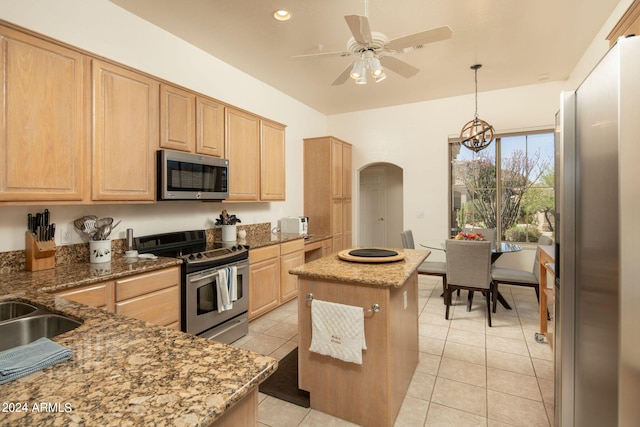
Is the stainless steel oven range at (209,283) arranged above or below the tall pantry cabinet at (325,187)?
below

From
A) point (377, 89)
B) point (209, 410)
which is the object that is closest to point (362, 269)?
point (209, 410)

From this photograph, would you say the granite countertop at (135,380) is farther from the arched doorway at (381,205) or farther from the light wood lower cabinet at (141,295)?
the arched doorway at (381,205)

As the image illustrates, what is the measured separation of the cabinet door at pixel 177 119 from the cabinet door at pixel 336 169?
2599mm

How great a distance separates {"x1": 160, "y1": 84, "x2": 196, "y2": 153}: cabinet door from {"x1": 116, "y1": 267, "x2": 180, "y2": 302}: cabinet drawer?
1.11 m

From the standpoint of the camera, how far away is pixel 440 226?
17.5 ft

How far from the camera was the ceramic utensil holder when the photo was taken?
2.13 m

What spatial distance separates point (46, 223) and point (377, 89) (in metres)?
4.23

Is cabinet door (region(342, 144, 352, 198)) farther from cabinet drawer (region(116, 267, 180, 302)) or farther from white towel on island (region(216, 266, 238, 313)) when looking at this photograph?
cabinet drawer (region(116, 267, 180, 302))

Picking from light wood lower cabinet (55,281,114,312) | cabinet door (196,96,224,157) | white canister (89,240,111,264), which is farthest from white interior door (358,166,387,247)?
light wood lower cabinet (55,281,114,312)

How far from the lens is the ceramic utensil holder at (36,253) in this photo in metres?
2.13

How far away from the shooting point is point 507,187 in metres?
5.01

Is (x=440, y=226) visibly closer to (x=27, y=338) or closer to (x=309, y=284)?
(x=309, y=284)

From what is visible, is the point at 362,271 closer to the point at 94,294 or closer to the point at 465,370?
the point at 465,370

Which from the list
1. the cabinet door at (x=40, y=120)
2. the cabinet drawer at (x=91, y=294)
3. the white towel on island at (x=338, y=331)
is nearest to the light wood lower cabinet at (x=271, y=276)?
the cabinet drawer at (x=91, y=294)
